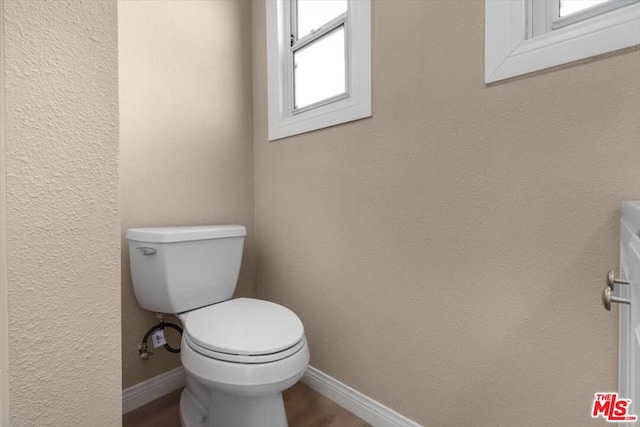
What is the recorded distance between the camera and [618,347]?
70cm

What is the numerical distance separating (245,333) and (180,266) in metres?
0.40

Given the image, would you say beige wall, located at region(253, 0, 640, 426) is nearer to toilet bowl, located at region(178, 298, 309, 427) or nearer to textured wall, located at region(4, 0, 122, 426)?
toilet bowl, located at region(178, 298, 309, 427)

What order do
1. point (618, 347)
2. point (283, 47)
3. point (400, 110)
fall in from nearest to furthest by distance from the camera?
point (618, 347) → point (400, 110) → point (283, 47)

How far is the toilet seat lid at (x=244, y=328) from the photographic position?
2.92 ft

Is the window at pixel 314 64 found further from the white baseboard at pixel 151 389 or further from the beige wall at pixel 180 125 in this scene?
the white baseboard at pixel 151 389

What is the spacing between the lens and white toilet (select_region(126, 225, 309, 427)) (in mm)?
877

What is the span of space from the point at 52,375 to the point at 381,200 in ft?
3.11

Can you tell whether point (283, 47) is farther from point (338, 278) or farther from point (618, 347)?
point (618, 347)

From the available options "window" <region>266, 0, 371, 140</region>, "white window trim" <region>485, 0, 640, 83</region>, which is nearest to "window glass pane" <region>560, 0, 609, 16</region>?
"white window trim" <region>485, 0, 640, 83</region>

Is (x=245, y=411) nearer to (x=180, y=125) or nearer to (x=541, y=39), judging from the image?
(x=180, y=125)

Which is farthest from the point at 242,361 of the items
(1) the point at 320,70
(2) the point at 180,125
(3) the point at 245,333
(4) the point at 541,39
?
(1) the point at 320,70

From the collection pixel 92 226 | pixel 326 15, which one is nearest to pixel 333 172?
pixel 326 15

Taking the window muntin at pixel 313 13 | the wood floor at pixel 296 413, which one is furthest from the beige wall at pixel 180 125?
the window muntin at pixel 313 13

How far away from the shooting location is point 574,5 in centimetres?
82
